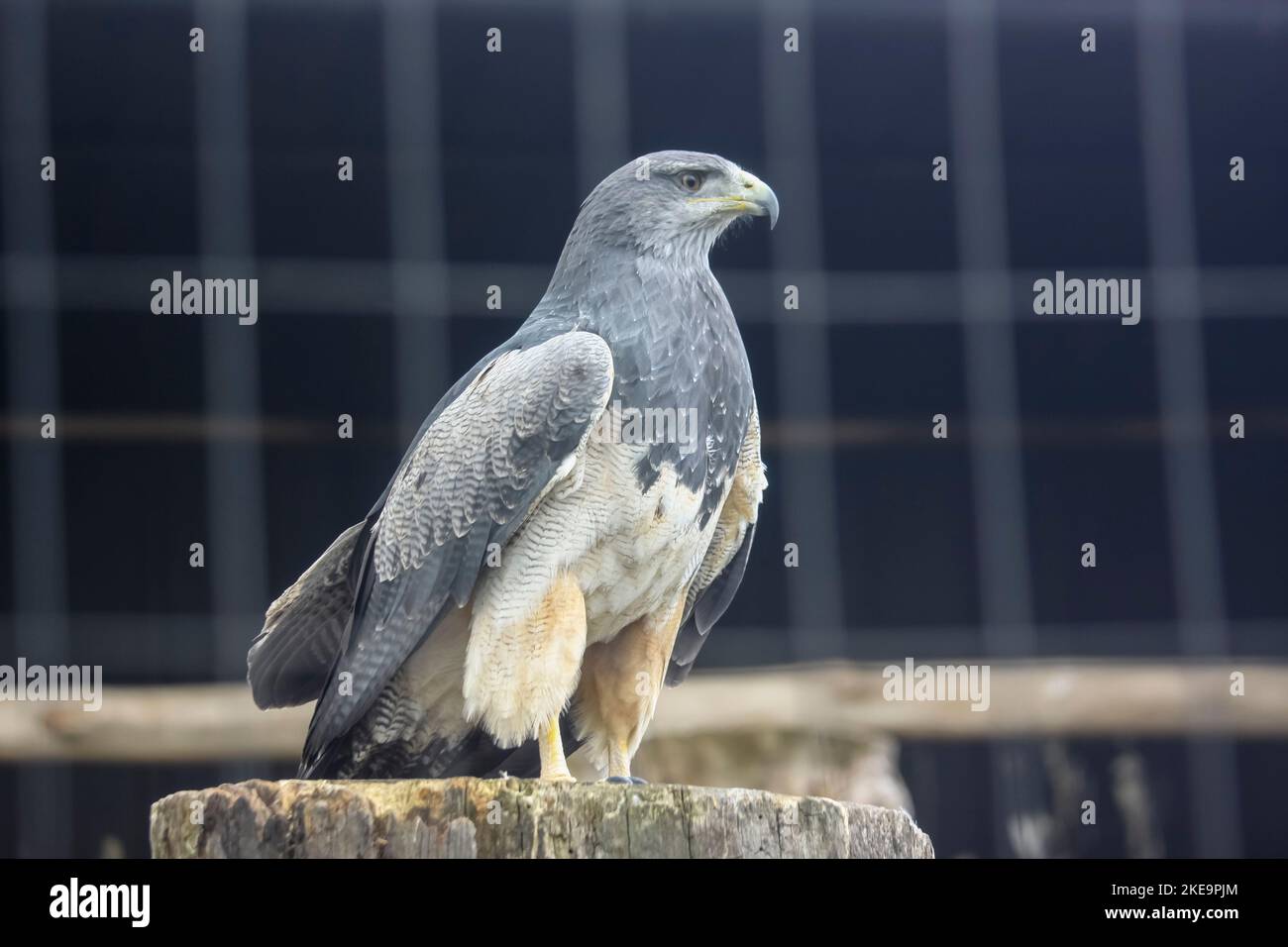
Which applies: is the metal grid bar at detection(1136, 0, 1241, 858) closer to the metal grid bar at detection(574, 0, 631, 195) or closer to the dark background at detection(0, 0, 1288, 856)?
the dark background at detection(0, 0, 1288, 856)

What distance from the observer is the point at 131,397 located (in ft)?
18.4

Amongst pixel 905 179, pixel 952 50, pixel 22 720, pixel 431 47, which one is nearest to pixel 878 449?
pixel 905 179

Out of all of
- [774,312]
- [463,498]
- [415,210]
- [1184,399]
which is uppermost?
[415,210]

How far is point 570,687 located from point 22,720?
197 cm

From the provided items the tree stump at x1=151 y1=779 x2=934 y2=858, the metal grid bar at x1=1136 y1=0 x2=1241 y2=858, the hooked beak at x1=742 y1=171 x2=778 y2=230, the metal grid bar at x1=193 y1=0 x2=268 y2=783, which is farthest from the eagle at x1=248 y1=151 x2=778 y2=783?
the metal grid bar at x1=1136 y1=0 x2=1241 y2=858

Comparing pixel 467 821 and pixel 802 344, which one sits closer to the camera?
pixel 467 821

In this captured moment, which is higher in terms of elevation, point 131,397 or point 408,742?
point 131,397

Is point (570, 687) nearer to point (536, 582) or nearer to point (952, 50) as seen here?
point (536, 582)

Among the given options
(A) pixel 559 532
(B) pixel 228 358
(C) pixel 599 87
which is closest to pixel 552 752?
(A) pixel 559 532

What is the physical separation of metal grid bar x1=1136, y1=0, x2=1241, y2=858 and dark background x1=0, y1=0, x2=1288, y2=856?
1 centimetres

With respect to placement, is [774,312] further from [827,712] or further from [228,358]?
[228,358]

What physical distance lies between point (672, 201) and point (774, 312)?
176cm

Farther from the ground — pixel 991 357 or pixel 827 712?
pixel 991 357

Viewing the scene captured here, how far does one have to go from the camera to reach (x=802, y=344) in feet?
19.2
